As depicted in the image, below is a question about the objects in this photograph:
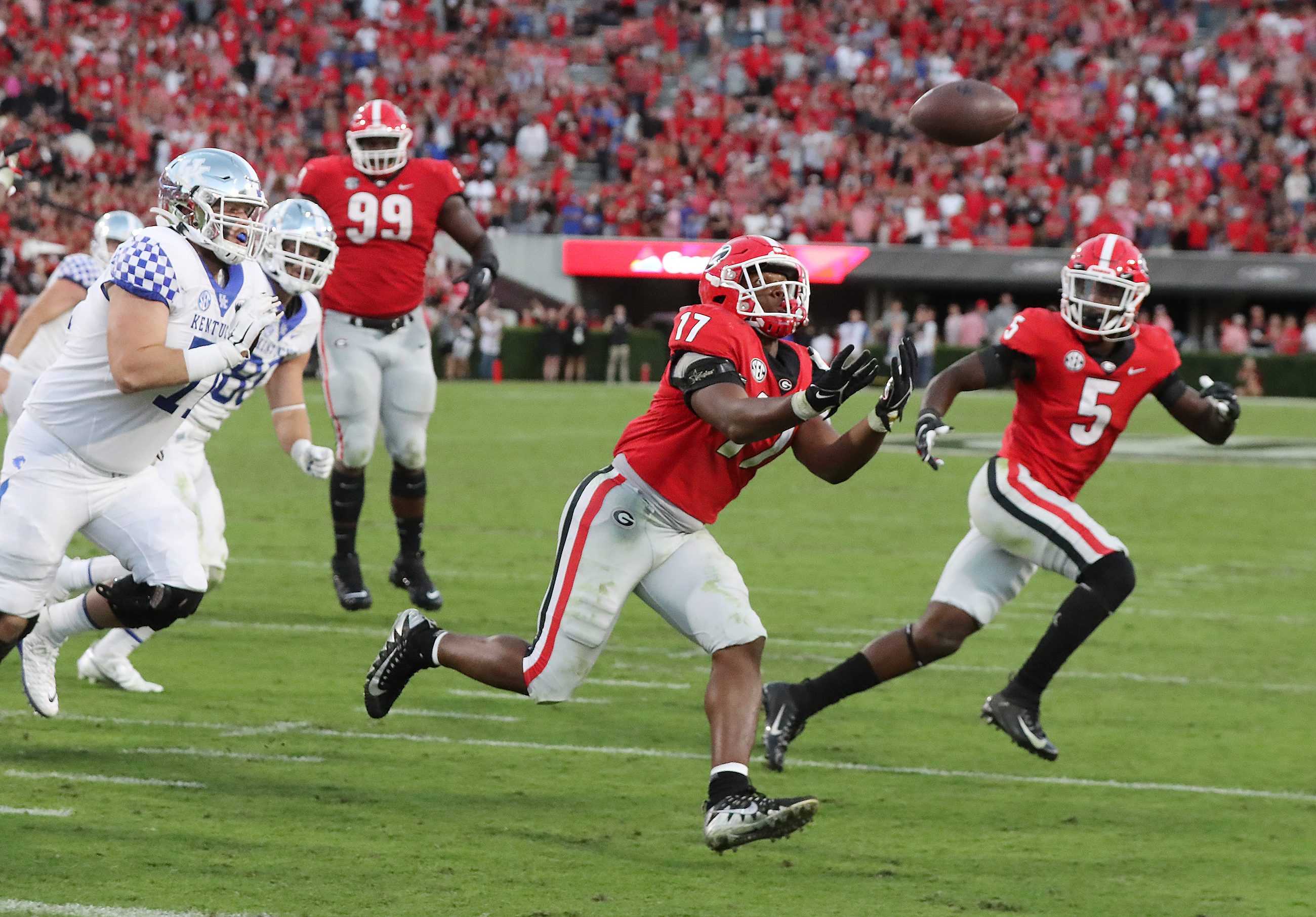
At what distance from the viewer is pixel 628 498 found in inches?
167

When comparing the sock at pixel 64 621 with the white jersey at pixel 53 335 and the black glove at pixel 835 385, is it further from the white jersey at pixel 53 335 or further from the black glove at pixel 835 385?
the black glove at pixel 835 385

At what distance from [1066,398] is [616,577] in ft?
6.37

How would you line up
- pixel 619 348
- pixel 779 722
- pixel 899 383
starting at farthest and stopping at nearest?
pixel 619 348
pixel 779 722
pixel 899 383

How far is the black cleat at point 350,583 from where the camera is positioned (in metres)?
7.31

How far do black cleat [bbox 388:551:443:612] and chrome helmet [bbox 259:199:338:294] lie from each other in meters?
1.72

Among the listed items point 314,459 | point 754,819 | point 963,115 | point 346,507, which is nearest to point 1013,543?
point 963,115

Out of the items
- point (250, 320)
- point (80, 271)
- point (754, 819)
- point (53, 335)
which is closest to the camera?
point (754, 819)

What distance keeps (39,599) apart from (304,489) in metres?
7.41

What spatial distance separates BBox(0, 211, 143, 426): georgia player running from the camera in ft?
21.8

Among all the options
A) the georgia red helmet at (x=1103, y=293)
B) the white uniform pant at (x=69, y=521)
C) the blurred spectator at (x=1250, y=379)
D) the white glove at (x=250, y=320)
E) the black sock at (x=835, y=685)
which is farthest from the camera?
the blurred spectator at (x=1250, y=379)

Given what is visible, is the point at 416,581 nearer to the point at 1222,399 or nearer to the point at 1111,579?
the point at 1111,579

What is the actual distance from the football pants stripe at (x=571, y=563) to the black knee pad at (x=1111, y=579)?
175 centimetres

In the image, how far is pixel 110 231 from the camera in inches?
260

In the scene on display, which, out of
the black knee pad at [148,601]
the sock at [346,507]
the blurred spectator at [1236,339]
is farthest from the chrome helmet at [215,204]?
the blurred spectator at [1236,339]
